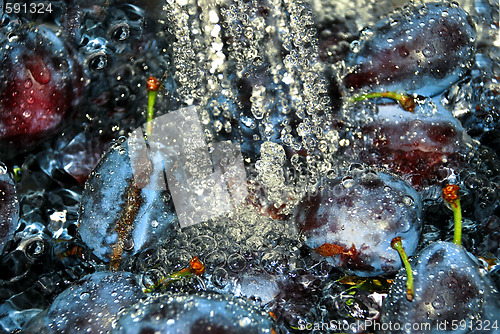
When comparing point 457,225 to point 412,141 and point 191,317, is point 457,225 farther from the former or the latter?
point 191,317

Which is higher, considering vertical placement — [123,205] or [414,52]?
→ [414,52]

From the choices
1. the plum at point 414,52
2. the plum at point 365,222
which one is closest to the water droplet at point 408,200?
the plum at point 365,222

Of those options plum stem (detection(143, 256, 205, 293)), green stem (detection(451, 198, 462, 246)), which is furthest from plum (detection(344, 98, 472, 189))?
plum stem (detection(143, 256, 205, 293))

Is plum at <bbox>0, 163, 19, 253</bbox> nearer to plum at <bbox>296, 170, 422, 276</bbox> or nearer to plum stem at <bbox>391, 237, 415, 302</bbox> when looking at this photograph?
plum at <bbox>296, 170, 422, 276</bbox>

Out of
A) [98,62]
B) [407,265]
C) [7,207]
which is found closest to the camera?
[407,265]

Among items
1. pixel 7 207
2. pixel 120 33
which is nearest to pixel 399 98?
pixel 120 33

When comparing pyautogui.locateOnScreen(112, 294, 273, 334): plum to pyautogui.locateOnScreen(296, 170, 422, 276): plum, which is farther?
pyautogui.locateOnScreen(296, 170, 422, 276): plum
